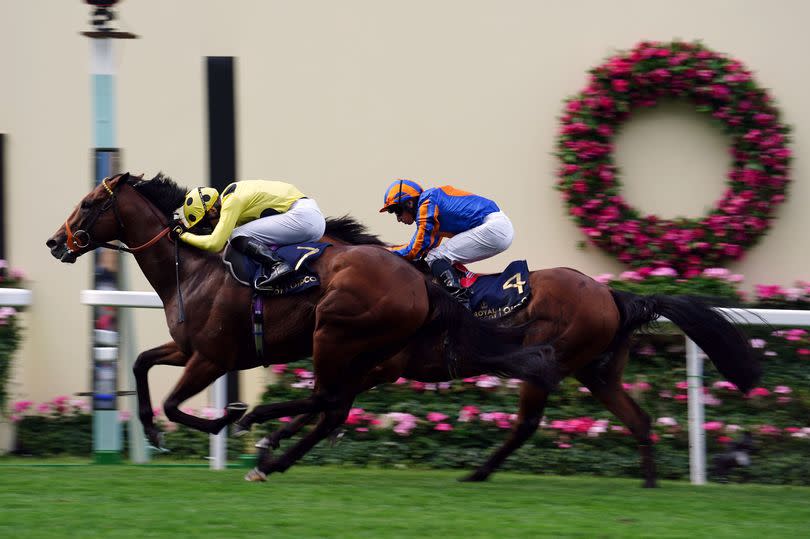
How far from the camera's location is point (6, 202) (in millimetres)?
8805

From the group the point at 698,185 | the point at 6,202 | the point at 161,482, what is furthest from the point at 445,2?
the point at 161,482

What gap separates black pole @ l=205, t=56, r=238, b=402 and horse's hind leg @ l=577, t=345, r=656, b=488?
324 cm

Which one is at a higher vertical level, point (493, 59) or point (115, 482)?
point (493, 59)

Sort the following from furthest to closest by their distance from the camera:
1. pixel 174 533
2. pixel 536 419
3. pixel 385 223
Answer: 1. pixel 385 223
2. pixel 536 419
3. pixel 174 533

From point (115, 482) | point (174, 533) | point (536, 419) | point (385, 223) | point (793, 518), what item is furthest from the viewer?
point (385, 223)

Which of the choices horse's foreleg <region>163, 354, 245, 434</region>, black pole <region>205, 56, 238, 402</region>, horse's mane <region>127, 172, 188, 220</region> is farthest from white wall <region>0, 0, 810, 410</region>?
horse's foreleg <region>163, 354, 245, 434</region>

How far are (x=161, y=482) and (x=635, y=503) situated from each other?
225 centimetres

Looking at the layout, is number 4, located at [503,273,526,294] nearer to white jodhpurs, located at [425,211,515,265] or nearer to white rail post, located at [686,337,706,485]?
white jodhpurs, located at [425,211,515,265]

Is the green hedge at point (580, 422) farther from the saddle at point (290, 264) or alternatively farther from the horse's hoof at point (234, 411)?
the saddle at point (290, 264)

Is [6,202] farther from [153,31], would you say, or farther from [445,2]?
[445,2]

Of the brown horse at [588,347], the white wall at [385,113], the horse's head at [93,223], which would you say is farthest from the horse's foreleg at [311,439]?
the white wall at [385,113]

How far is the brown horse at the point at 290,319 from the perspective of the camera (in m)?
5.95

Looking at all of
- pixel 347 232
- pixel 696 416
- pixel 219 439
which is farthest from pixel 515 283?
pixel 219 439

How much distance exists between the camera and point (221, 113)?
340 inches
